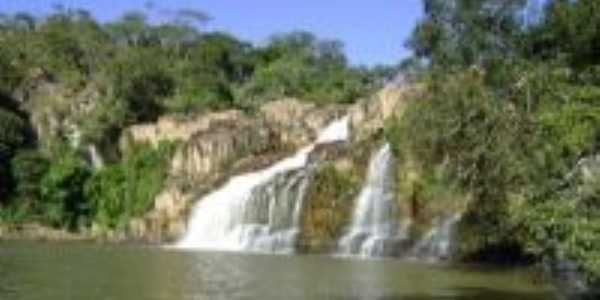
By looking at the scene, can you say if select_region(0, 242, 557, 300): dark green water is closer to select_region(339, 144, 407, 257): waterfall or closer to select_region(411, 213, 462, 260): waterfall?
select_region(339, 144, 407, 257): waterfall

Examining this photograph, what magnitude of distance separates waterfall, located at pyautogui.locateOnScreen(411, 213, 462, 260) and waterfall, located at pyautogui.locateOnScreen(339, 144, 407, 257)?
3.21 feet

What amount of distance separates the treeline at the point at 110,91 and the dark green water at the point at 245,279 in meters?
18.7

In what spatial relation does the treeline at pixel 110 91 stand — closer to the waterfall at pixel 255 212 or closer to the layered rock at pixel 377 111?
the waterfall at pixel 255 212

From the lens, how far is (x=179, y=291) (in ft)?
97.4

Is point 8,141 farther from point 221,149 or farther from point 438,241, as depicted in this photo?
point 438,241

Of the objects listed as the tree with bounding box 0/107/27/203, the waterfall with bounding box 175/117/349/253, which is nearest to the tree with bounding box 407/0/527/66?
the waterfall with bounding box 175/117/349/253

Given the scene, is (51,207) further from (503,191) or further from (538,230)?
(538,230)

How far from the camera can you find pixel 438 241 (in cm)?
4303

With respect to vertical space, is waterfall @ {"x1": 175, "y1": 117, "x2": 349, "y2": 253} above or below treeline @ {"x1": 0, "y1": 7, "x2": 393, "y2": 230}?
below

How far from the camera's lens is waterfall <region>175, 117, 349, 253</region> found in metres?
48.1

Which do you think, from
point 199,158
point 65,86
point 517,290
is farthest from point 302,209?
point 65,86

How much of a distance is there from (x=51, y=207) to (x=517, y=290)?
122 ft

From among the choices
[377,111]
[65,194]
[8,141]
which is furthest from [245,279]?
[8,141]

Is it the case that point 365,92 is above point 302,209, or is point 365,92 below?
above
